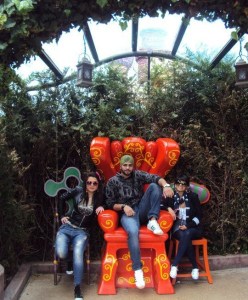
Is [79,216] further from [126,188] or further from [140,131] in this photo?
[140,131]

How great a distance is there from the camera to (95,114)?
4.98m

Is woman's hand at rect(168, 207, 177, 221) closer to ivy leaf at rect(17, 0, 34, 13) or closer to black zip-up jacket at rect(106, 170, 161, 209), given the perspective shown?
black zip-up jacket at rect(106, 170, 161, 209)

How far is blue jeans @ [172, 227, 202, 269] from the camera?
407cm

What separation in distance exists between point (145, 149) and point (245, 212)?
1.50 meters

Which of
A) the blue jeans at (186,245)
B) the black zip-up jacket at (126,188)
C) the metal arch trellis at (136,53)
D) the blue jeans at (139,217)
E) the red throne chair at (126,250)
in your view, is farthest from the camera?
the metal arch trellis at (136,53)

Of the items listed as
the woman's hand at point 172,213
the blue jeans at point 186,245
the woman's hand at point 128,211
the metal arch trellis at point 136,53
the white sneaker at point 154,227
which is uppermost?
the metal arch trellis at point 136,53

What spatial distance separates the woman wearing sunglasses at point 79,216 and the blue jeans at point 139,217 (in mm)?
374

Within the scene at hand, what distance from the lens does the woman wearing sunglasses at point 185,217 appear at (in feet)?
13.4

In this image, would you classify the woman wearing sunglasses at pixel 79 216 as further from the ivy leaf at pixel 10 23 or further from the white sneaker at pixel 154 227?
the ivy leaf at pixel 10 23

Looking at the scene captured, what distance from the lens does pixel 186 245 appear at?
4.09 meters

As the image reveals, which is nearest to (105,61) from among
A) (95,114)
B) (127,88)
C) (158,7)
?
(127,88)

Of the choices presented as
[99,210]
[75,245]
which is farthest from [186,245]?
[75,245]

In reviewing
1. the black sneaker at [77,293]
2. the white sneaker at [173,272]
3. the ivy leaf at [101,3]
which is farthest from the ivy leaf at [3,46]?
the white sneaker at [173,272]

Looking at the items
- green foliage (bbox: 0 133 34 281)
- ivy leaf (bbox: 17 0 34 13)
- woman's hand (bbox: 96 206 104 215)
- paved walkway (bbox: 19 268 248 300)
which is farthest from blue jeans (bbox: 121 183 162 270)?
ivy leaf (bbox: 17 0 34 13)
